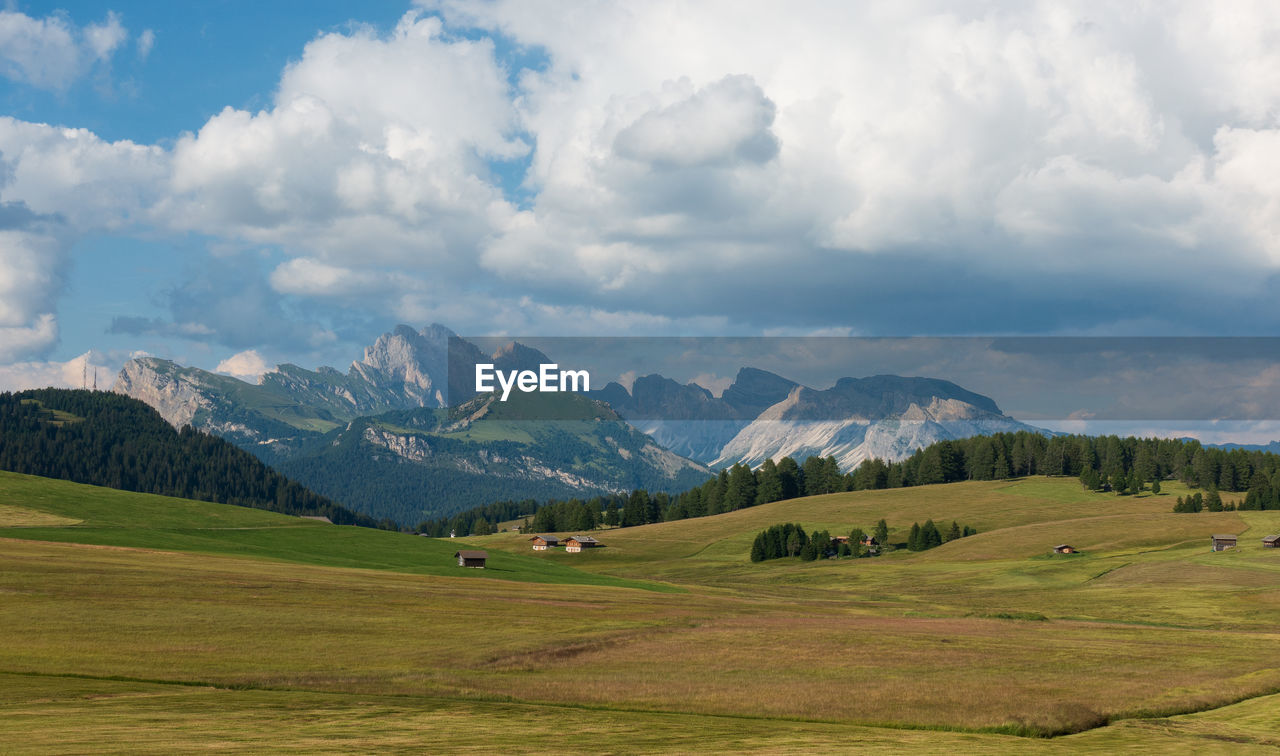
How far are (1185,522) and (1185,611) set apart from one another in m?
93.3

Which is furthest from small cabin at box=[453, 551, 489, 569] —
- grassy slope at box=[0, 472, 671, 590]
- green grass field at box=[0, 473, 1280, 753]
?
green grass field at box=[0, 473, 1280, 753]

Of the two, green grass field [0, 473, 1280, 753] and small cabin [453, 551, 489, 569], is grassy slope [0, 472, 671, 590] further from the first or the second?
green grass field [0, 473, 1280, 753]

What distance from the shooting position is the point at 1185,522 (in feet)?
625

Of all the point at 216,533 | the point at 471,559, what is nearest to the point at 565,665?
the point at 471,559

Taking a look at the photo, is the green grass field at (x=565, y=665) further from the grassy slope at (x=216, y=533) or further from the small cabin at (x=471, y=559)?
the small cabin at (x=471, y=559)

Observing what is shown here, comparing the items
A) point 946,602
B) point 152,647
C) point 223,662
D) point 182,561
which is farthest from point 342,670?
point 946,602

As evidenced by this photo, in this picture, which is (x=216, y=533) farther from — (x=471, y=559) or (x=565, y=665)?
(x=565, y=665)

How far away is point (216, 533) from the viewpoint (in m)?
150

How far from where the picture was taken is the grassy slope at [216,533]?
13062cm

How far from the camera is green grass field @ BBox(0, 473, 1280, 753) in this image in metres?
39.1

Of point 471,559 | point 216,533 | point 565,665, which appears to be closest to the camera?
point 565,665

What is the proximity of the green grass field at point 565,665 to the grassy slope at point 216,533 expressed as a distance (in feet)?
29.7

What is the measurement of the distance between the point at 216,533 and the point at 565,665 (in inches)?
4390

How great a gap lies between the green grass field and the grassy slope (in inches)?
357
